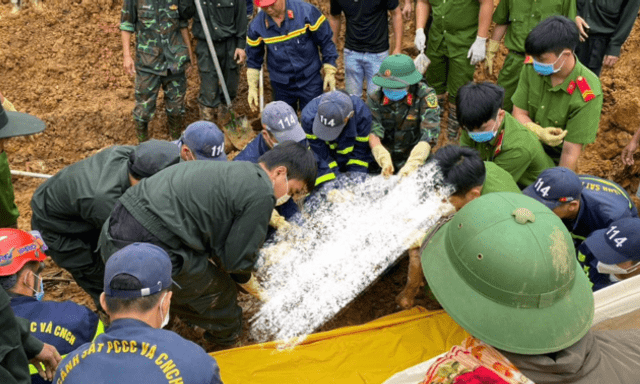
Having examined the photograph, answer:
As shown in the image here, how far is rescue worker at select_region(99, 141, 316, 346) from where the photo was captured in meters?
2.41

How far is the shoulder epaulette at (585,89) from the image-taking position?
3.25 metres

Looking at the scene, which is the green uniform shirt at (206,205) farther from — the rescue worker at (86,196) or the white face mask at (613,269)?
the white face mask at (613,269)

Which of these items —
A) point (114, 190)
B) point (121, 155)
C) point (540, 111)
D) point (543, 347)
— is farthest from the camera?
point (540, 111)

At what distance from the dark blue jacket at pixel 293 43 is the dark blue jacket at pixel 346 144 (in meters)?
0.83

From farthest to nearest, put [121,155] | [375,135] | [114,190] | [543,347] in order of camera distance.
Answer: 1. [375,135]
2. [121,155]
3. [114,190]
4. [543,347]

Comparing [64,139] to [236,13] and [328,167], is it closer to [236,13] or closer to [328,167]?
[236,13]

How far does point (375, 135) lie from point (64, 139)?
332cm

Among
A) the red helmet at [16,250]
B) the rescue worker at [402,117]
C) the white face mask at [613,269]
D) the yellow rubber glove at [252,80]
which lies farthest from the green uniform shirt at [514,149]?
the red helmet at [16,250]

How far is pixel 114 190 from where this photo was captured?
268 centimetres

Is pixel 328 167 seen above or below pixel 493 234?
below

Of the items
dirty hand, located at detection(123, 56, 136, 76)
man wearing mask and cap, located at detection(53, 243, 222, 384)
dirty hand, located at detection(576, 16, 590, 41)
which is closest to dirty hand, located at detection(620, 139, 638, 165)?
dirty hand, located at detection(576, 16, 590, 41)

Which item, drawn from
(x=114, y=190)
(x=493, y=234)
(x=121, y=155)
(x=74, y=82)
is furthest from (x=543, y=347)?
(x=74, y=82)

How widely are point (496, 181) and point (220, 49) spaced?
3.13 m

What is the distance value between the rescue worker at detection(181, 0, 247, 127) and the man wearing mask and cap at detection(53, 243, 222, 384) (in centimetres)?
335
